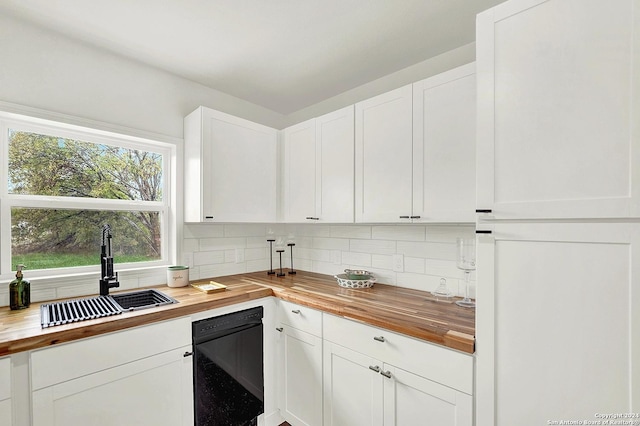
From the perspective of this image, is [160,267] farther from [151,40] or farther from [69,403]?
[151,40]

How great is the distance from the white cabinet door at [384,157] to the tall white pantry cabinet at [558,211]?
0.61 meters

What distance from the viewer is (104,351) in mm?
1393

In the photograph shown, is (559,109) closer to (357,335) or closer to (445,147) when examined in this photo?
(445,147)

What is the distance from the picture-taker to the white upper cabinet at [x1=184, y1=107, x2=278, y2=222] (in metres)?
2.15

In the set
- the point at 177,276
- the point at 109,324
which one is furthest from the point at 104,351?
the point at 177,276

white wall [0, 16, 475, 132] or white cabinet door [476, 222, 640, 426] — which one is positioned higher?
white wall [0, 16, 475, 132]

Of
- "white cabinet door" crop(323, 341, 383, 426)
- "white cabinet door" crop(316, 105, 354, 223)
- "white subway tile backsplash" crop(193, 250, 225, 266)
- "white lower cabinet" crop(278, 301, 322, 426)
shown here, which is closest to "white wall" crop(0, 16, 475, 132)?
"white cabinet door" crop(316, 105, 354, 223)

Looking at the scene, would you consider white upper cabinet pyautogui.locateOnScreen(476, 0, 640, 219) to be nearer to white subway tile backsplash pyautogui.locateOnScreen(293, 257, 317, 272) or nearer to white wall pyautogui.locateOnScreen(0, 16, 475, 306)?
white wall pyautogui.locateOnScreen(0, 16, 475, 306)

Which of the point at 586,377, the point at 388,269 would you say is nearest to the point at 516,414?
the point at 586,377

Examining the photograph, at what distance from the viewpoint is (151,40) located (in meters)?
1.83

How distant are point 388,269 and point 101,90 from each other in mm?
2333

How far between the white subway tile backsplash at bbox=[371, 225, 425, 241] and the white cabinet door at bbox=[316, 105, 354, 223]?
348 mm

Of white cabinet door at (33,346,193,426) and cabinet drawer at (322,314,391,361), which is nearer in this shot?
white cabinet door at (33,346,193,426)

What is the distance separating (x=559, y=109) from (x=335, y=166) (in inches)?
53.4
